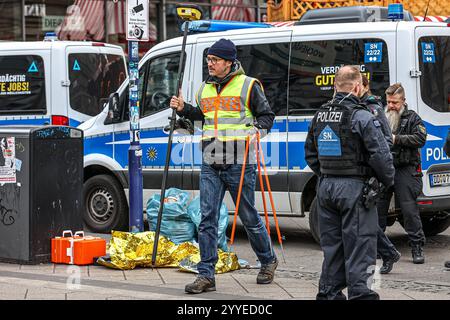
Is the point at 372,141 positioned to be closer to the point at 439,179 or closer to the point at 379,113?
the point at 379,113

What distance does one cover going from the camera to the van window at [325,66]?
1014 centimetres

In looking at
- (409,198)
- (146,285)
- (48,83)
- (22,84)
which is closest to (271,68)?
(409,198)

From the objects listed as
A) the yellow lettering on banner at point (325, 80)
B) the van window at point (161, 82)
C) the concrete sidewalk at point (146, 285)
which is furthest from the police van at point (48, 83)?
the concrete sidewalk at point (146, 285)

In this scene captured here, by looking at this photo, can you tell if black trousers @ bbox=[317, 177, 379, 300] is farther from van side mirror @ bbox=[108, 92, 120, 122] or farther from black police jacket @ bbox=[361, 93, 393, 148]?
van side mirror @ bbox=[108, 92, 120, 122]

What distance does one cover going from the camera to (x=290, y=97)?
10625 millimetres

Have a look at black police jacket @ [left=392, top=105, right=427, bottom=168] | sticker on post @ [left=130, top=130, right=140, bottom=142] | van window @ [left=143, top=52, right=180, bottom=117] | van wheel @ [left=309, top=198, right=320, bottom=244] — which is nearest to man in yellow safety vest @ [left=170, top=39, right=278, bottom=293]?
sticker on post @ [left=130, top=130, right=140, bottom=142]

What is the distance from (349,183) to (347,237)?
1.20ft

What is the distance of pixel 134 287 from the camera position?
8094 mm

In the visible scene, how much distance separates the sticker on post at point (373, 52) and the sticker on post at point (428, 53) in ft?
1.45

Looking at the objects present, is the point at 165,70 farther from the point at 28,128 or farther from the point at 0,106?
the point at 0,106

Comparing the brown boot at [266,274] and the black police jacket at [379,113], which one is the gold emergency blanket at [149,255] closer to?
the brown boot at [266,274]

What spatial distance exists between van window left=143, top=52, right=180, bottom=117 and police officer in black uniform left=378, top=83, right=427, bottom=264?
284 centimetres

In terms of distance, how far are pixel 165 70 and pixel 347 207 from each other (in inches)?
210
